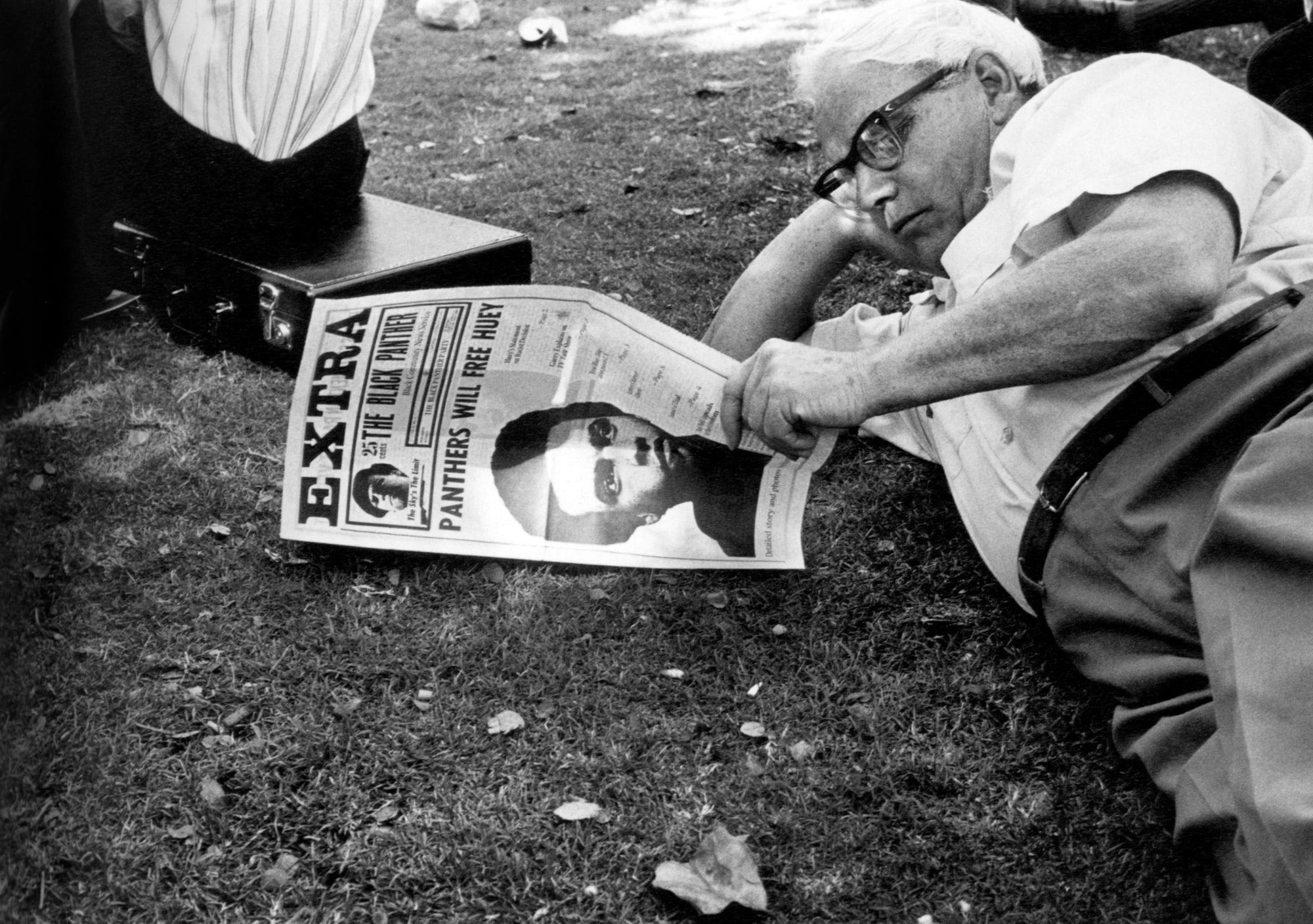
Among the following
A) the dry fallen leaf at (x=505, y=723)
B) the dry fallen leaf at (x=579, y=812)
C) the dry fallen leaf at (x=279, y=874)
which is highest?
the dry fallen leaf at (x=579, y=812)

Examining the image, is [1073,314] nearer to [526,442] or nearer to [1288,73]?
[526,442]

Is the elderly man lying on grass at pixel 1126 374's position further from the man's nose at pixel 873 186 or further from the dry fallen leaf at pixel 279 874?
the dry fallen leaf at pixel 279 874

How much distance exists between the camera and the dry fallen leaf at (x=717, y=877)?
1.44 metres

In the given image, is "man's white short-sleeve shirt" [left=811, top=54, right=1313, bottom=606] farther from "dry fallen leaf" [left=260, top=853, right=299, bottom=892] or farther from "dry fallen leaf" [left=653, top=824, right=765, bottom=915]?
"dry fallen leaf" [left=260, top=853, right=299, bottom=892]

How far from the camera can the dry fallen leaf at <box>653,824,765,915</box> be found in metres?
1.44

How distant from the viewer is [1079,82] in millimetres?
1734

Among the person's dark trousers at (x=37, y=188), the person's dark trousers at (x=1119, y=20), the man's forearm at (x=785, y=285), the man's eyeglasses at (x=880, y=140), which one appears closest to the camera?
the person's dark trousers at (x=37, y=188)

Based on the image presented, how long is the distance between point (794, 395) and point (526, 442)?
0.55m

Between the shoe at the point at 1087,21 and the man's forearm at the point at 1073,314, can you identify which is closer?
the man's forearm at the point at 1073,314

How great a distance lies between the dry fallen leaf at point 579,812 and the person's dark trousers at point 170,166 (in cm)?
163

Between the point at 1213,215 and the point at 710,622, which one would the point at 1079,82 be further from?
the point at 710,622

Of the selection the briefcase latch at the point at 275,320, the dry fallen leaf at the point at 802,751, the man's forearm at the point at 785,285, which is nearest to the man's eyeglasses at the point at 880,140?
the man's forearm at the point at 785,285

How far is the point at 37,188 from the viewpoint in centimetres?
157

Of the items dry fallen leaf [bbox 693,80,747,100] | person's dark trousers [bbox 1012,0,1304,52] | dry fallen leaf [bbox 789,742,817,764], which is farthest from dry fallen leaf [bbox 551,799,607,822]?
dry fallen leaf [bbox 693,80,747,100]
